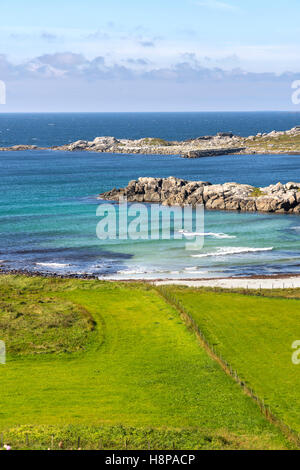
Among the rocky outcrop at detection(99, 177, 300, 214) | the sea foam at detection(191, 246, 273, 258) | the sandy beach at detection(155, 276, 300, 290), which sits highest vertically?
the rocky outcrop at detection(99, 177, 300, 214)

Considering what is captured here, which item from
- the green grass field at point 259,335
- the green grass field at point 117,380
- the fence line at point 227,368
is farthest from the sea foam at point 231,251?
the green grass field at point 117,380

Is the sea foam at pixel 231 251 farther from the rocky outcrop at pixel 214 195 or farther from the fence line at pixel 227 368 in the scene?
the rocky outcrop at pixel 214 195

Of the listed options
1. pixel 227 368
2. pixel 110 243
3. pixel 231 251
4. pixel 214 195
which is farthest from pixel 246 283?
pixel 214 195

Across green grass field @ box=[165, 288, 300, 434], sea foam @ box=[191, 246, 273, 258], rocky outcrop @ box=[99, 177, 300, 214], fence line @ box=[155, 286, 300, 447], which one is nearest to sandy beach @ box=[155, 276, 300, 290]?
green grass field @ box=[165, 288, 300, 434]

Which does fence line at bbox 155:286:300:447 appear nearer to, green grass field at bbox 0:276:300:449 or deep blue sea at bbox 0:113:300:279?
green grass field at bbox 0:276:300:449

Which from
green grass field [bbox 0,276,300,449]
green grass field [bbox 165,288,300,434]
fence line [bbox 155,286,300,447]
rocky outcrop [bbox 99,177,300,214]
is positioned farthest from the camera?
rocky outcrop [bbox 99,177,300,214]

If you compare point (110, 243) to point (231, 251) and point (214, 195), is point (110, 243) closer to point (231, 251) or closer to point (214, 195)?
point (231, 251)

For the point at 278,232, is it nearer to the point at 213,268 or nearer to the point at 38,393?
the point at 213,268
